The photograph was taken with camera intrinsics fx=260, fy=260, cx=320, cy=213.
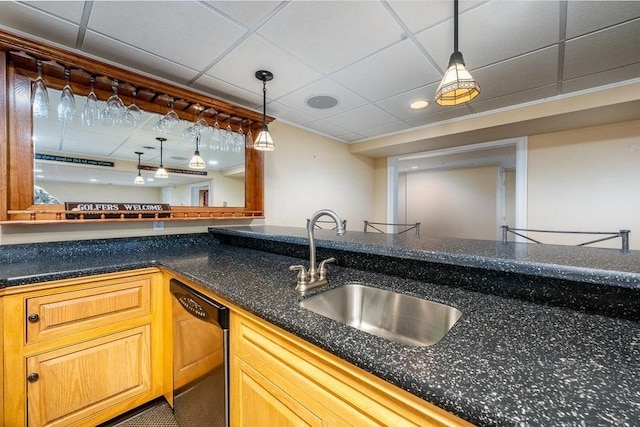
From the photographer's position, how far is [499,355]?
617 millimetres

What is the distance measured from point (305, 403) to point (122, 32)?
6.94 feet

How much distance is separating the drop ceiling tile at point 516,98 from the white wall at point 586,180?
794mm

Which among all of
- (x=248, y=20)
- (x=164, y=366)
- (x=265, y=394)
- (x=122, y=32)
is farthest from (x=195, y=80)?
(x=265, y=394)

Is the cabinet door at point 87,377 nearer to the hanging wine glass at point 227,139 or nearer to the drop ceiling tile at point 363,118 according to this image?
the hanging wine glass at point 227,139

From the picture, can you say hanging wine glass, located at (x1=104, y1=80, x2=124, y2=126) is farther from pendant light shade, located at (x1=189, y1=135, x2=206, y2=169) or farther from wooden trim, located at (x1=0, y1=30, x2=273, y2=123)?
pendant light shade, located at (x1=189, y1=135, x2=206, y2=169)

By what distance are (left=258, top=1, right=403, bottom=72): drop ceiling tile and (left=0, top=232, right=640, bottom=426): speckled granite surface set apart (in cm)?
139

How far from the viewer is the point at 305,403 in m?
0.77

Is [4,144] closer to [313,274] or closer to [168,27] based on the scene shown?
[168,27]

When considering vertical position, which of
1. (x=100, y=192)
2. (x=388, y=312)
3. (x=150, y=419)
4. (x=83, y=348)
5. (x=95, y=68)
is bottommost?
(x=150, y=419)

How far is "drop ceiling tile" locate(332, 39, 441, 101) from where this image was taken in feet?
5.72

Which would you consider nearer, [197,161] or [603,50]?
[603,50]

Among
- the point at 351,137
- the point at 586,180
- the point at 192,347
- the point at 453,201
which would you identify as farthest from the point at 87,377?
the point at 453,201

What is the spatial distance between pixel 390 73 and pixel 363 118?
95 cm

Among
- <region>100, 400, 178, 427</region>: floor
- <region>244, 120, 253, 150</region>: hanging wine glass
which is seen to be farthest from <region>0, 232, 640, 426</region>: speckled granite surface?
<region>244, 120, 253, 150</region>: hanging wine glass
